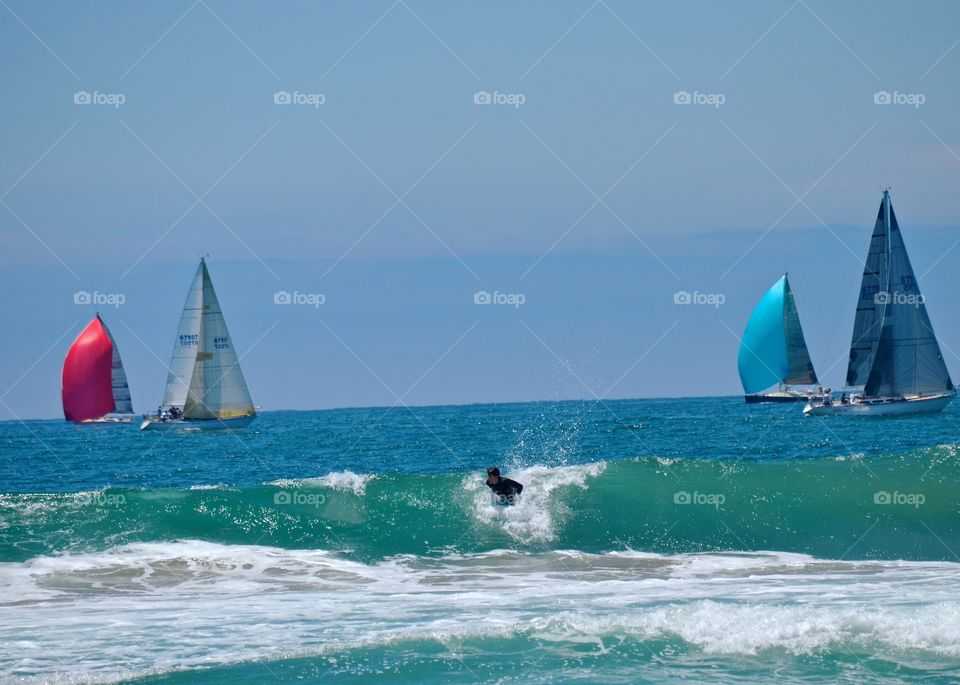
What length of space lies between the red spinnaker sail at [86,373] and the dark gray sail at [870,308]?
4258 centimetres

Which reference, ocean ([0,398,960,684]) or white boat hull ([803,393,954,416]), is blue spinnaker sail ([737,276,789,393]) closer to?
white boat hull ([803,393,954,416])

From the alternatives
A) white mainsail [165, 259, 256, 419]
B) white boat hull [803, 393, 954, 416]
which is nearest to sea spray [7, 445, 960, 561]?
white mainsail [165, 259, 256, 419]

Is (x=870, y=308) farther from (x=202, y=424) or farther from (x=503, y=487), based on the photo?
(x=503, y=487)

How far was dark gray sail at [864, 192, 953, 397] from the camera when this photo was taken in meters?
55.1

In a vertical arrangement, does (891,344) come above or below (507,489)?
above

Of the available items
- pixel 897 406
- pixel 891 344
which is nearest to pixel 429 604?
pixel 891 344

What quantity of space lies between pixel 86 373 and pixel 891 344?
45283 mm

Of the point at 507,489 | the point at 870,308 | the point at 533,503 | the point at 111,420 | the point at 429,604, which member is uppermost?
the point at 870,308

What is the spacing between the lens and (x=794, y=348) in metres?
68.6

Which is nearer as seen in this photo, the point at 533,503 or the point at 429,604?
the point at 429,604

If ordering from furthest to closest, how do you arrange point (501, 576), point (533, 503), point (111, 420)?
1. point (111, 420)
2. point (533, 503)
3. point (501, 576)

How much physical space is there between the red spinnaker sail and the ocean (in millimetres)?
30781

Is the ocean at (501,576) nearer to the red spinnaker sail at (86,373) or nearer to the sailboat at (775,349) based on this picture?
the red spinnaker sail at (86,373)

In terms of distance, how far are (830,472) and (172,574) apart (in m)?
15.8
